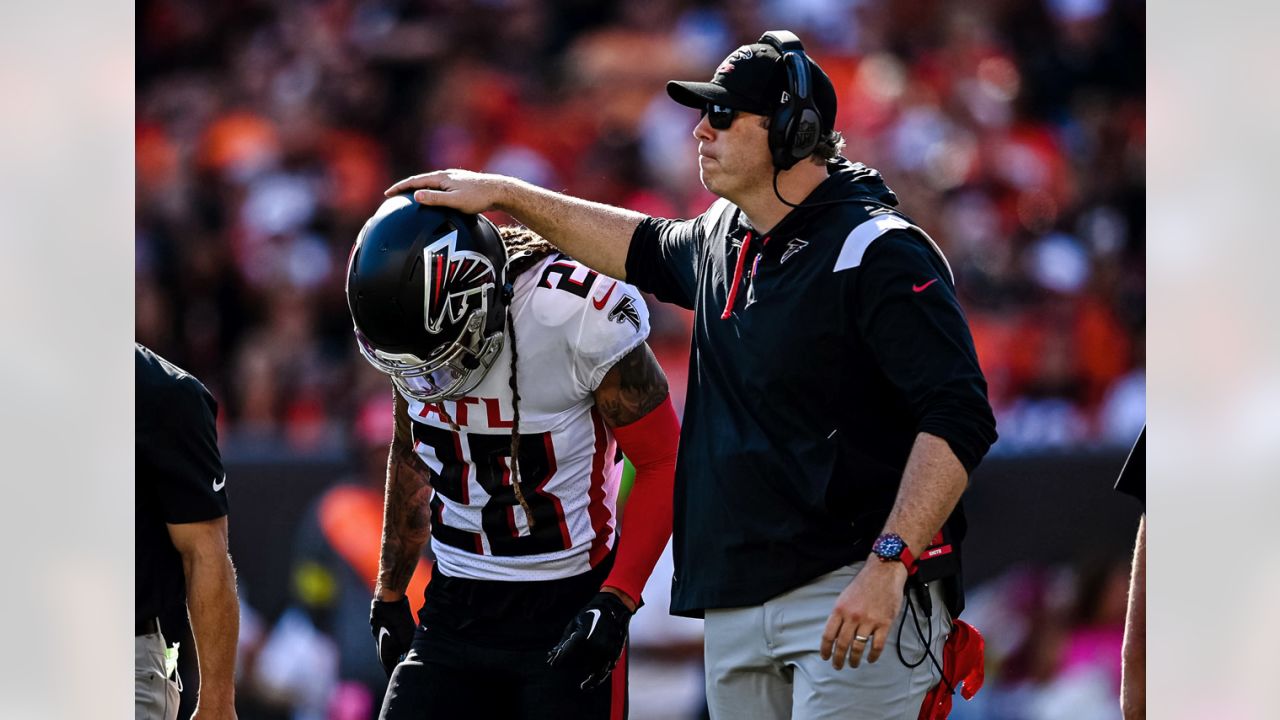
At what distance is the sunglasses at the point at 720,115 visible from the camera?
3.06 m

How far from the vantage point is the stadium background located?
18.6ft

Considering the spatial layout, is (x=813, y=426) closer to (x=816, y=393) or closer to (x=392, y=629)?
(x=816, y=393)

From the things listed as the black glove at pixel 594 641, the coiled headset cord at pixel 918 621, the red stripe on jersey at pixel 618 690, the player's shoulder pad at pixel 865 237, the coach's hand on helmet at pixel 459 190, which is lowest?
the red stripe on jersey at pixel 618 690

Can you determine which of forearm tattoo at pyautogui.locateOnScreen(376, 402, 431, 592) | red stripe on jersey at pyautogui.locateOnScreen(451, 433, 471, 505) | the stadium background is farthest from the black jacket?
the stadium background

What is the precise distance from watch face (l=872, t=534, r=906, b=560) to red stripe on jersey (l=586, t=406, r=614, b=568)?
981 mm

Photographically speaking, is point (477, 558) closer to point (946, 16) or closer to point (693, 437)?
point (693, 437)

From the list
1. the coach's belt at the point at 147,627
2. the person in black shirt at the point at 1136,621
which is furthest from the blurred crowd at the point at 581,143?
the person in black shirt at the point at 1136,621

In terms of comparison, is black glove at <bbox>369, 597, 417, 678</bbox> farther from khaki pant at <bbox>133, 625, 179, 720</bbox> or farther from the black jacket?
the black jacket

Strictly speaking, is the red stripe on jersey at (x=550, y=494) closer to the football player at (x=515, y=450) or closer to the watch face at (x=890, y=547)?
the football player at (x=515, y=450)

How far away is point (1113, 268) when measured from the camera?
6.64 m

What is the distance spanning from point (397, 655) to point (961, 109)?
14.6 feet

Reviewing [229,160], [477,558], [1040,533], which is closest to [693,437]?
[477,558]

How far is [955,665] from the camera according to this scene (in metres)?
2.96

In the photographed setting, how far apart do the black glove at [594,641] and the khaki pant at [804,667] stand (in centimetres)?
29
